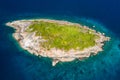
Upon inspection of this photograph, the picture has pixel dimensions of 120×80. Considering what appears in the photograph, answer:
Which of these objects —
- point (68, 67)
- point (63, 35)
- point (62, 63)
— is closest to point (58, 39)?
point (63, 35)

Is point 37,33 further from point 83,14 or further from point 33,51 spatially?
point 83,14

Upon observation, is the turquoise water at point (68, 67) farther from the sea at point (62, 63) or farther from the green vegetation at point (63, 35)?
the green vegetation at point (63, 35)

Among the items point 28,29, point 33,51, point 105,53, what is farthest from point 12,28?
point 105,53

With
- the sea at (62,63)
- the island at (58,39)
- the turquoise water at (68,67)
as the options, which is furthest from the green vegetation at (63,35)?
the turquoise water at (68,67)

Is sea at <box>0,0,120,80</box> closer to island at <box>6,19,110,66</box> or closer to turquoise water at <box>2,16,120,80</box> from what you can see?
turquoise water at <box>2,16,120,80</box>

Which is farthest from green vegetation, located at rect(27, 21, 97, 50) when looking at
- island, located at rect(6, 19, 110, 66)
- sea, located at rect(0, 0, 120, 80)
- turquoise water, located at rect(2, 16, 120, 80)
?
turquoise water, located at rect(2, 16, 120, 80)

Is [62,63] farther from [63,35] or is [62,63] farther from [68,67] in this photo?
[63,35]
